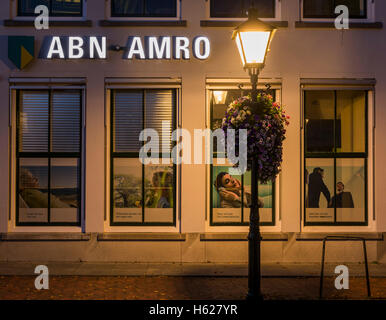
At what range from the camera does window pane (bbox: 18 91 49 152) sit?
10453mm

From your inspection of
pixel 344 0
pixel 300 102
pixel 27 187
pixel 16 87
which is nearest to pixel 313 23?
pixel 344 0

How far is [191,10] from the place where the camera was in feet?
33.7

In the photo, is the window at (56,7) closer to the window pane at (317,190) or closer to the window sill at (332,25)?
the window sill at (332,25)

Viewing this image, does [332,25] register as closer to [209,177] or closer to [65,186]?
[209,177]

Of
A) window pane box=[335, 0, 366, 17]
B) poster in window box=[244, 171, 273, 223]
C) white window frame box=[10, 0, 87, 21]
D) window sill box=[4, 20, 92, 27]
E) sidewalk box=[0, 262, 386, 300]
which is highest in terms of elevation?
window pane box=[335, 0, 366, 17]

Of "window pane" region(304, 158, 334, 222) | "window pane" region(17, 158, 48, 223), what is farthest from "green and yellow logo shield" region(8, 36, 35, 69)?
"window pane" region(304, 158, 334, 222)

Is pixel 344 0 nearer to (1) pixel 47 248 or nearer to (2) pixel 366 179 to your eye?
(2) pixel 366 179

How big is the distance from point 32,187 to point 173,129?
357 cm

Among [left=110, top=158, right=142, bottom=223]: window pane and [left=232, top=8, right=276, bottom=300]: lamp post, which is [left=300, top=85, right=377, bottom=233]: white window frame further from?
[left=110, top=158, right=142, bottom=223]: window pane

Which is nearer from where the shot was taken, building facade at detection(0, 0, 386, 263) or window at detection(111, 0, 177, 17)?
building facade at detection(0, 0, 386, 263)

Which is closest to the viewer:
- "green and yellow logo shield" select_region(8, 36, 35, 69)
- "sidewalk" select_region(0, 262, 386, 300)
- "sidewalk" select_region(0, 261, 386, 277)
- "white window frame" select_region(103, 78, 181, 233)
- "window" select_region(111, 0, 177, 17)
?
"sidewalk" select_region(0, 262, 386, 300)

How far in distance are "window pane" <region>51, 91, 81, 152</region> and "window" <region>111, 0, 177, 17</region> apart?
2.16 m
